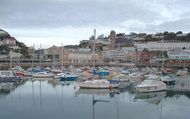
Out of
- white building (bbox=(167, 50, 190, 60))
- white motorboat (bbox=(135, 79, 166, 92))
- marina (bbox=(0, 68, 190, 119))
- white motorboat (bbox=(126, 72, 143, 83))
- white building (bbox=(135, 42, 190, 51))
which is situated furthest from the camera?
white building (bbox=(135, 42, 190, 51))

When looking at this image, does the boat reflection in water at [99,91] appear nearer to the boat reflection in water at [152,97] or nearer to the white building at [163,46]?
the boat reflection in water at [152,97]

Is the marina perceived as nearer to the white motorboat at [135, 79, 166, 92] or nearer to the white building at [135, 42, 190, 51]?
the white motorboat at [135, 79, 166, 92]

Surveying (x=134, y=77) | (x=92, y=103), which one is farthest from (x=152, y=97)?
(x=134, y=77)

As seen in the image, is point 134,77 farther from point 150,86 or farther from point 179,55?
point 179,55

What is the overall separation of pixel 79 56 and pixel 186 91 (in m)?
67.5

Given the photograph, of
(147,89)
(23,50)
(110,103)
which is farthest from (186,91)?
(23,50)

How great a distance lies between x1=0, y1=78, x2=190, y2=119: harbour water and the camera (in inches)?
802

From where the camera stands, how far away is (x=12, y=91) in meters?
30.2

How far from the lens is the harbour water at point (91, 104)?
66.8 ft

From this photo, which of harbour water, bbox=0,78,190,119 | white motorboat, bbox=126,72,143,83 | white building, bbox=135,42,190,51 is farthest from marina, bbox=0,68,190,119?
white building, bbox=135,42,190,51

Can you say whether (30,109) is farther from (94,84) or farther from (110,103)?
(94,84)

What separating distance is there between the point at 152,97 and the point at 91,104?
19.7 feet

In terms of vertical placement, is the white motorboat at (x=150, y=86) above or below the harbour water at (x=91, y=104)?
above

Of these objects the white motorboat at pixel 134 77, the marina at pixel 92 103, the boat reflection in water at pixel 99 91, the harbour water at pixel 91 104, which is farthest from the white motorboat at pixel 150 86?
the white motorboat at pixel 134 77
